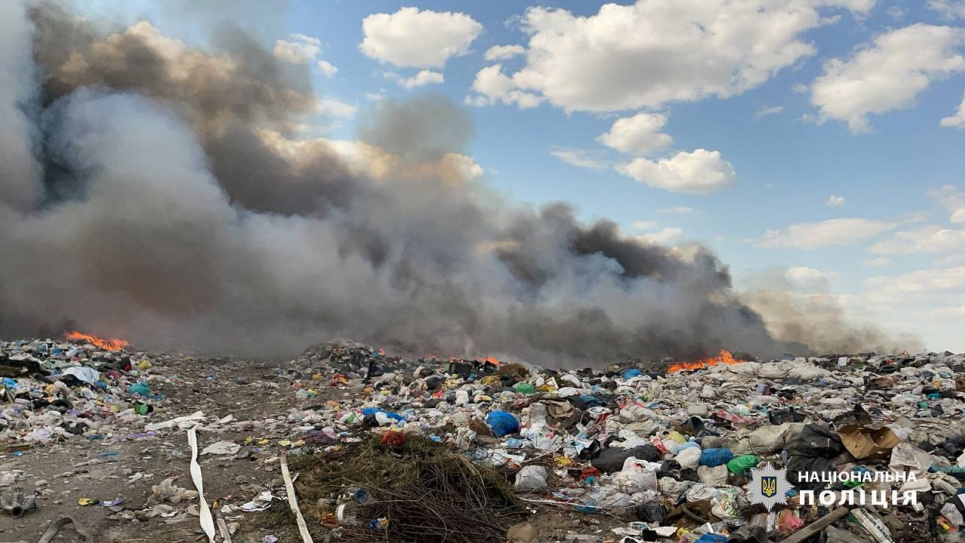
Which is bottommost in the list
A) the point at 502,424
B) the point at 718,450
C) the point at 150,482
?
the point at 150,482

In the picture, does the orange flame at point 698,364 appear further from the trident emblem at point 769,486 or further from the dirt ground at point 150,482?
the dirt ground at point 150,482

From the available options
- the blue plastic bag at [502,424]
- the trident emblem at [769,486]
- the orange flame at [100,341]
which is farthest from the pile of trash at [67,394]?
the trident emblem at [769,486]

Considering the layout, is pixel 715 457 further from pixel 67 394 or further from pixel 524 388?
pixel 67 394

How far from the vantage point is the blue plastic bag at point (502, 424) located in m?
6.72

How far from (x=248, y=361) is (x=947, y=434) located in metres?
16.0

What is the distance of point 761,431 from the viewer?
5273mm

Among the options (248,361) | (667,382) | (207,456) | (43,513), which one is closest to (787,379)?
(667,382)

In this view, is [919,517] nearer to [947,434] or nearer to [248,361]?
[947,434]

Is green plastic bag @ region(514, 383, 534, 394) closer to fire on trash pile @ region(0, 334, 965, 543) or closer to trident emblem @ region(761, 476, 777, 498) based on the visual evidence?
fire on trash pile @ region(0, 334, 965, 543)

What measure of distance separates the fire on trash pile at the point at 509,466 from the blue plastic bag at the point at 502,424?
2 centimetres

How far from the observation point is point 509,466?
5.48m

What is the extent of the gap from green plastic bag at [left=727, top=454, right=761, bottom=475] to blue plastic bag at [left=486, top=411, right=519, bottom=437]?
2626 millimetres

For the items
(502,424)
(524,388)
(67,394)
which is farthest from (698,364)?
(67,394)

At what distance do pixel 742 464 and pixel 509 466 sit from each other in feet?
6.79
